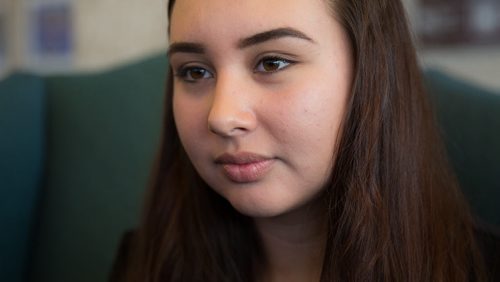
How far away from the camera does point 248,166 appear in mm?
623

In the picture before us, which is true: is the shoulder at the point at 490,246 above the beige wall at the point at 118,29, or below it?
below

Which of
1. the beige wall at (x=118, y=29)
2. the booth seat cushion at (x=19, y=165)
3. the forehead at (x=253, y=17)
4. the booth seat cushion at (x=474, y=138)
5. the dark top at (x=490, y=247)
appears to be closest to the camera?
the forehead at (x=253, y=17)

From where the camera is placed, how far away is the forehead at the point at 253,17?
0.59 metres

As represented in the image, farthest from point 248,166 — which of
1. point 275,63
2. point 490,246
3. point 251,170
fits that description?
point 490,246

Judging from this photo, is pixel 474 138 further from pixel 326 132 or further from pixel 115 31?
pixel 115 31

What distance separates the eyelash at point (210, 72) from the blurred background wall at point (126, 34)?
38cm

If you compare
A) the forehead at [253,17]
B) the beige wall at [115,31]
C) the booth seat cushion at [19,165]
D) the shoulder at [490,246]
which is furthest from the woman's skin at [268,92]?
the beige wall at [115,31]

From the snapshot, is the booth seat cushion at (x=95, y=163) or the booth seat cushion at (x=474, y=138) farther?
the booth seat cushion at (x=95, y=163)

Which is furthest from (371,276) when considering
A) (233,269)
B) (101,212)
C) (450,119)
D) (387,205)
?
(101,212)

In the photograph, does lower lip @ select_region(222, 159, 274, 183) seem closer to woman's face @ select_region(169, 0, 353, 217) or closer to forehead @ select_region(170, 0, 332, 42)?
woman's face @ select_region(169, 0, 353, 217)

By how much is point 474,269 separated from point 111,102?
0.82m

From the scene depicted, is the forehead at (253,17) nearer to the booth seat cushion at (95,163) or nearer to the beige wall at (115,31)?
the booth seat cushion at (95,163)

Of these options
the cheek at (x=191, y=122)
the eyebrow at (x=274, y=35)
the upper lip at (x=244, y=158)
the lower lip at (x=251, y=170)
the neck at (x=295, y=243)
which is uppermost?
the eyebrow at (x=274, y=35)

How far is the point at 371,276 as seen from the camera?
25.3 inches
